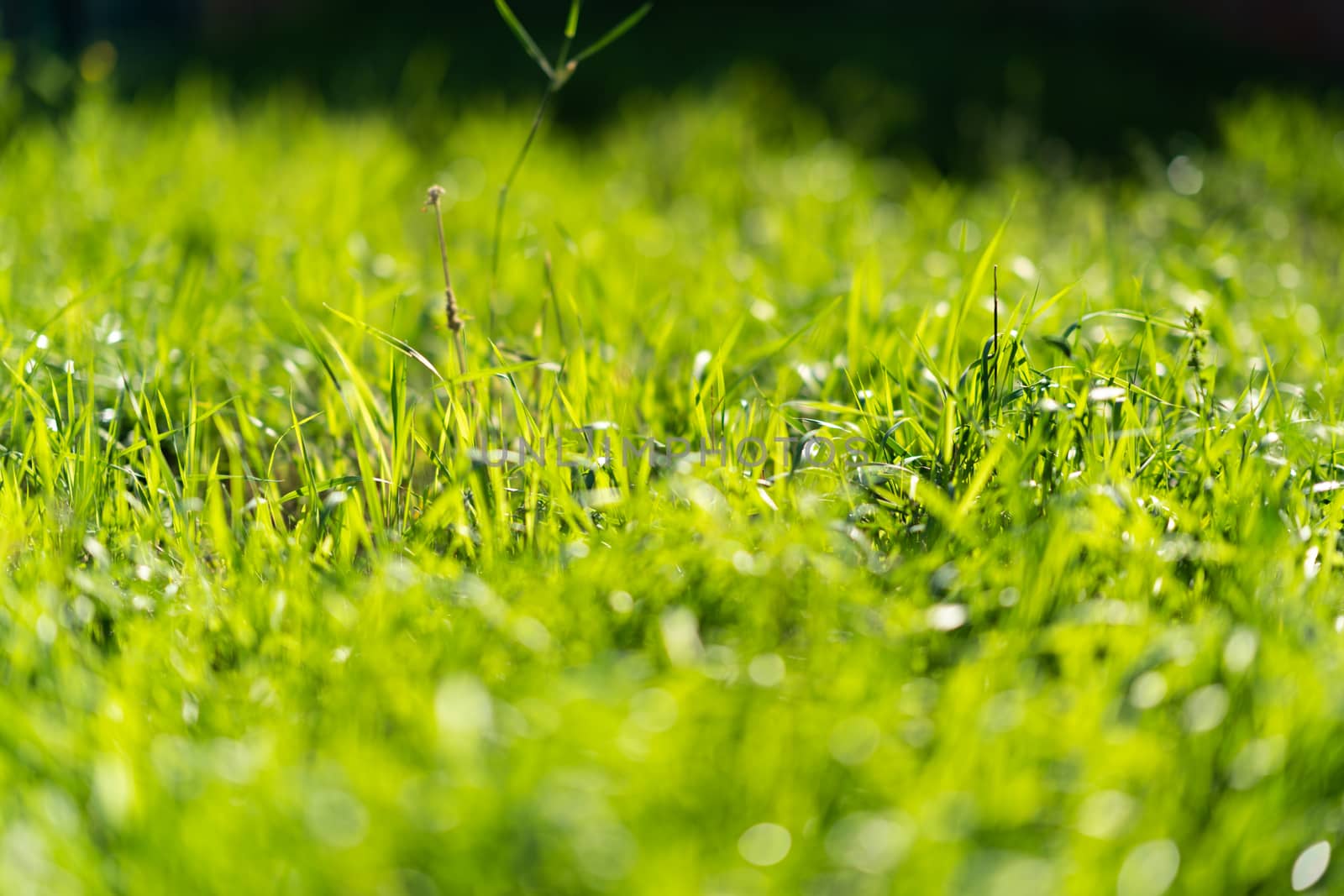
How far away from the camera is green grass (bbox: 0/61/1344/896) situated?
1021 millimetres

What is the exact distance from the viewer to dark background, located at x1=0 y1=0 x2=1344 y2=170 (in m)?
5.34

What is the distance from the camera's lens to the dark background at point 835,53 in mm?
5336

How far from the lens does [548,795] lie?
997 mm

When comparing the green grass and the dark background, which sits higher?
the dark background

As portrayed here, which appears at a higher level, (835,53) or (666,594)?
(835,53)

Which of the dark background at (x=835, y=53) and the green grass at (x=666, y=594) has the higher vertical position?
the dark background at (x=835, y=53)

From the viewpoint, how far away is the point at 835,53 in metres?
6.34

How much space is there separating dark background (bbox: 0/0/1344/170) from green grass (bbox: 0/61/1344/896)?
9.16 feet

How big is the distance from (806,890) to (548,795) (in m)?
0.24

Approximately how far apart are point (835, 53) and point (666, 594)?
5.55 m

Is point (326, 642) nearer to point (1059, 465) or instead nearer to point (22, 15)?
point (1059, 465)

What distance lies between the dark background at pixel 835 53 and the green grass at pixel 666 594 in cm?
279

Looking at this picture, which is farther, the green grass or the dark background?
the dark background

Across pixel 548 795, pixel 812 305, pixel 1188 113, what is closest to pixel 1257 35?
pixel 1188 113
